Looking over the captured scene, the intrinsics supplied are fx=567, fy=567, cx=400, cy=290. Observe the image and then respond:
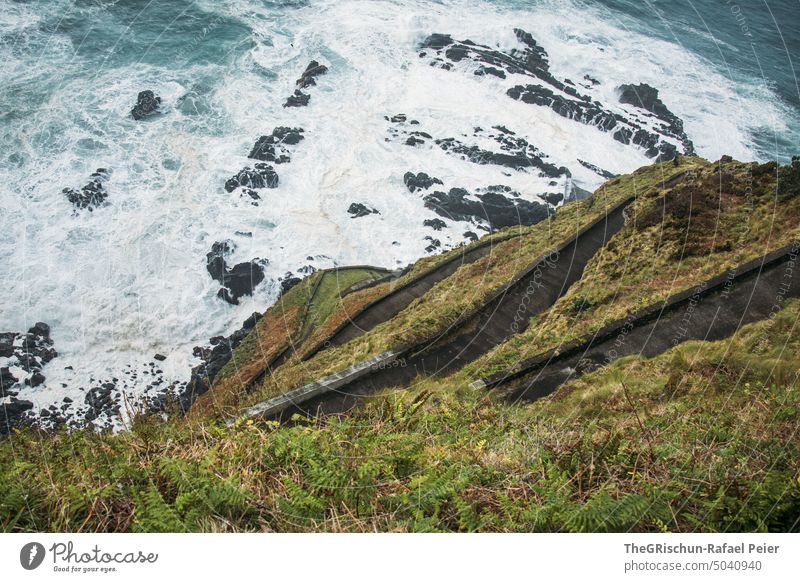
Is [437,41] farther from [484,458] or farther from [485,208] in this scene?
[484,458]

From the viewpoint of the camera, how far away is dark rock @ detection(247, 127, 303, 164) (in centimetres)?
3558

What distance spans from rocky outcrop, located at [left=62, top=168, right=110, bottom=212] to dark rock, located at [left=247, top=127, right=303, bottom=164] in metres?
8.57

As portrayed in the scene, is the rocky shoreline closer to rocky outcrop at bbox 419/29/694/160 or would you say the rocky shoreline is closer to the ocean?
rocky outcrop at bbox 419/29/694/160

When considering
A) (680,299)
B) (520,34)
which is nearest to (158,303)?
(680,299)

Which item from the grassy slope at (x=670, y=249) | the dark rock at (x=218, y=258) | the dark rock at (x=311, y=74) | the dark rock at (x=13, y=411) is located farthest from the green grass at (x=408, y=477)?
the dark rock at (x=311, y=74)

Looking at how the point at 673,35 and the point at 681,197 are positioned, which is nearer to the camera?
the point at 681,197

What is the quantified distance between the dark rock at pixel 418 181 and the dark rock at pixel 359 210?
333 centimetres

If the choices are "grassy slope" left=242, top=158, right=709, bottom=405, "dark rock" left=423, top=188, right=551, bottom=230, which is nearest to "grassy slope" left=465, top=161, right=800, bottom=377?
"grassy slope" left=242, top=158, right=709, bottom=405

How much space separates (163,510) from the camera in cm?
416

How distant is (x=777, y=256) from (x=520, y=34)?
43616 millimetres

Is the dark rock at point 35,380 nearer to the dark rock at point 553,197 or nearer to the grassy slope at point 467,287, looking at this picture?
the grassy slope at point 467,287

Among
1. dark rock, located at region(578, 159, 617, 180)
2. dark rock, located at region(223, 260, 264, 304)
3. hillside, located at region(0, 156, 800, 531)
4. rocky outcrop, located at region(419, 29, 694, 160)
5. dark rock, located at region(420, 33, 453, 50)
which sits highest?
hillside, located at region(0, 156, 800, 531)

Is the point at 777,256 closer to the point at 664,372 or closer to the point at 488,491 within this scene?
the point at 664,372

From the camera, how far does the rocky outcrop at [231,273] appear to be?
91.3 feet
